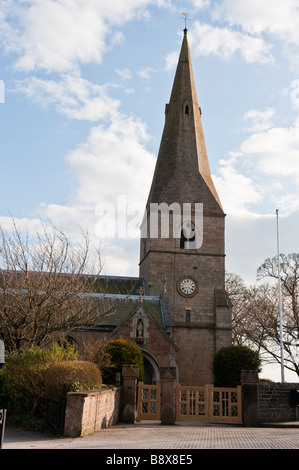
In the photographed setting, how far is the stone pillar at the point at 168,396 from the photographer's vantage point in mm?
16938

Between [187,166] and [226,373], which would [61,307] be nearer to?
[226,373]

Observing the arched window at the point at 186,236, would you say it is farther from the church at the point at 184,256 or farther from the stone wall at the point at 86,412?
the stone wall at the point at 86,412

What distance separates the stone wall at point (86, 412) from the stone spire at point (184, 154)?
2248cm

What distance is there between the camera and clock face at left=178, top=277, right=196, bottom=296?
33531mm

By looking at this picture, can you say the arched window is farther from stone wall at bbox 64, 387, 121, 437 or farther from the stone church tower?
stone wall at bbox 64, 387, 121, 437

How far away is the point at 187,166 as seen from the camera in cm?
3653

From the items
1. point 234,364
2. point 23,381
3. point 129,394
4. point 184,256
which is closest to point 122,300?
point 234,364

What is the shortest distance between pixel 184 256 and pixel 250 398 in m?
17.8

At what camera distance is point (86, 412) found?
11.8 metres

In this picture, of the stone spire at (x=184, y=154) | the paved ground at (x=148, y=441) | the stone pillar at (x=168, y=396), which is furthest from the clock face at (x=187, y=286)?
the paved ground at (x=148, y=441)

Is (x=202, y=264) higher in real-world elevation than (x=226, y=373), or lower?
higher
